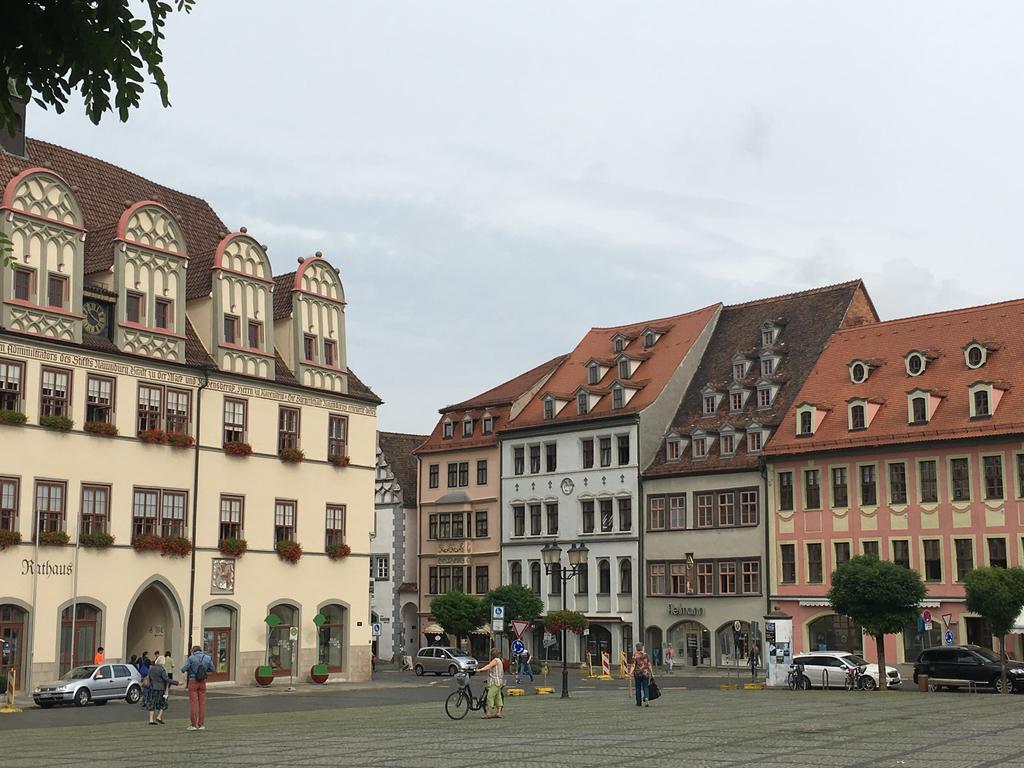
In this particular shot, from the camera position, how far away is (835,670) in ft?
159

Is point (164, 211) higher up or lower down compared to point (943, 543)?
higher up

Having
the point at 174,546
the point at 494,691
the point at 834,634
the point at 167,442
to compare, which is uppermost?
the point at 167,442

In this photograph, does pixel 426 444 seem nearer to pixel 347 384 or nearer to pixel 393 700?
pixel 347 384

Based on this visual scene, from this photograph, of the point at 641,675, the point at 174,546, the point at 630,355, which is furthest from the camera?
the point at 630,355

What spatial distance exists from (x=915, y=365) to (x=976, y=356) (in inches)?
120

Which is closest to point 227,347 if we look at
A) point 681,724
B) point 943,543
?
point 681,724

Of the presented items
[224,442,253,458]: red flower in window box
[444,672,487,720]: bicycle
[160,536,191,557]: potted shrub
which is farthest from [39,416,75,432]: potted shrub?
[444,672,487,720]: bicycle

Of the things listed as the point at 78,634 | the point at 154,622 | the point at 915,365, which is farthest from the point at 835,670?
the point at 78,634

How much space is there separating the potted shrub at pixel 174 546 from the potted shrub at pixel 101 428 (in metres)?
4.23

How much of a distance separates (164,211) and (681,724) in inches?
1170

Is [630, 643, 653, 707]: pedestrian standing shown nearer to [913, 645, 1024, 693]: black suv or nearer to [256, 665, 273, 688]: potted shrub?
[913, 645, 1024, 693]: black suv

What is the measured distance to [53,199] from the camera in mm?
45438

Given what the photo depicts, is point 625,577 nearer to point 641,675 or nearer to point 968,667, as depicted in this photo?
point 968,667

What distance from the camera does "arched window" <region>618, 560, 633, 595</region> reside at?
2798 inches
